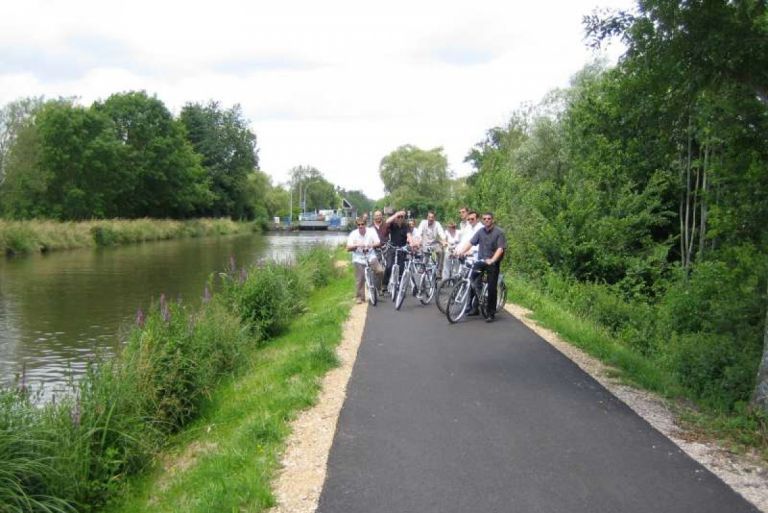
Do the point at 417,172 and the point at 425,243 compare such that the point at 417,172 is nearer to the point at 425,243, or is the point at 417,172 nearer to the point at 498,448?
the point at 425,243

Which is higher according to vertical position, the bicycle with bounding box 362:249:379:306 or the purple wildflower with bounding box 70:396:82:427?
the bicycle with bounding box 362:249:379:306

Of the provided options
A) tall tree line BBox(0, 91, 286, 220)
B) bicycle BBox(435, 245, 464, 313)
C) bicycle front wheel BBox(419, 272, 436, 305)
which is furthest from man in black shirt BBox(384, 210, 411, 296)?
tall tree line BBox(0, 91, 286, 220)

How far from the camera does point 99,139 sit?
60.2 meters

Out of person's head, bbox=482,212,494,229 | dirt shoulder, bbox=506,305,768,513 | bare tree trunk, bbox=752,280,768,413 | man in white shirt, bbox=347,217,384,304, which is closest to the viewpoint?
dirt shoulder, bbox=506,305,768,513

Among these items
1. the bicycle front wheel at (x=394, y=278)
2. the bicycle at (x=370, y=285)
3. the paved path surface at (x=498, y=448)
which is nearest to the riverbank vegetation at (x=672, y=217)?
A: the paved path surface at (x=498, y=448)

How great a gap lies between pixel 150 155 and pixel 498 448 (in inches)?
2773

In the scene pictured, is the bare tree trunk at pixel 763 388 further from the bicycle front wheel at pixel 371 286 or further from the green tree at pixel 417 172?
the green tree at pixel 417 172

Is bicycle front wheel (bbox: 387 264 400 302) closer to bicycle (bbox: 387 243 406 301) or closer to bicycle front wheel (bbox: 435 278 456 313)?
bicycle (bbox: 387 243 406 301)

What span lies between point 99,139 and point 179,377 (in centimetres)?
5681

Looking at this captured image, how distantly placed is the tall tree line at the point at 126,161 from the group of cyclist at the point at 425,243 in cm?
4833

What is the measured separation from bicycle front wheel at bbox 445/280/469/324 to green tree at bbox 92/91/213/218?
59.9m

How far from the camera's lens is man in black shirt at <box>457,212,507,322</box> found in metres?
12.2

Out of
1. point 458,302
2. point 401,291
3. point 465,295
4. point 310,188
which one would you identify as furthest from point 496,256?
point 310,188

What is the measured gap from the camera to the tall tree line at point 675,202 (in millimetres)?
7430
